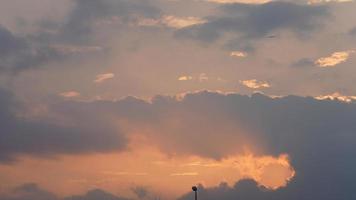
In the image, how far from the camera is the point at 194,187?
41.2 metres

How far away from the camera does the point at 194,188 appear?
136 feet

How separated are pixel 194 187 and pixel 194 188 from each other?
0.27m
